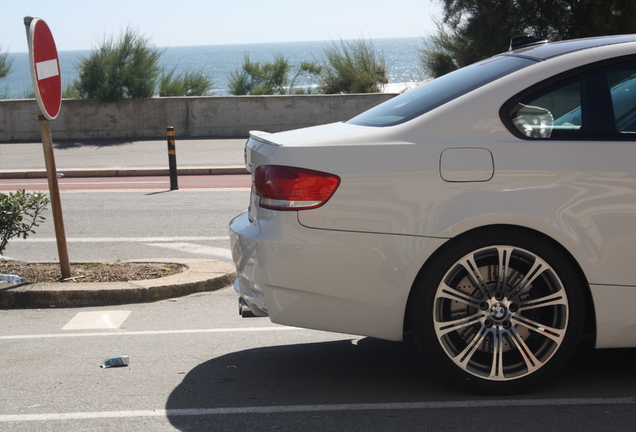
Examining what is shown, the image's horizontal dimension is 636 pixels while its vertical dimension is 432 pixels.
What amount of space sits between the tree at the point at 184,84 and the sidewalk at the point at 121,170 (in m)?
3.90

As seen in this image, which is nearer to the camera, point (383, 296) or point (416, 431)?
point (416, 431)

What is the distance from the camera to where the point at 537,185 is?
3838 millimetres

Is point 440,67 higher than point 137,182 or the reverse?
higher

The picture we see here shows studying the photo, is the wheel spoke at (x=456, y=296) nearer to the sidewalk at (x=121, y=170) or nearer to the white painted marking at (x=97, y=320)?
the white painted marking at (x=97, y=320)

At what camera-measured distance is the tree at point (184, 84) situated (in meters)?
25.1

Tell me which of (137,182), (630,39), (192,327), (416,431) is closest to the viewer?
(416,431)

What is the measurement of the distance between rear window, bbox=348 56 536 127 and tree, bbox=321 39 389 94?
66.8 ft

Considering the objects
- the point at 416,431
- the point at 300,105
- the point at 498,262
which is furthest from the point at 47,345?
the point at 300,105

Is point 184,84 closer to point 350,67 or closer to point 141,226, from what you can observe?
point 350,67

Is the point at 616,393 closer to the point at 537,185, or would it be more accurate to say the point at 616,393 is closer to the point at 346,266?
the point at 537,185

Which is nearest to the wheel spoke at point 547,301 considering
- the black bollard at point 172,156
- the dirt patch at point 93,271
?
the dirt patch at point 93,271

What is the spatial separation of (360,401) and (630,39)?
2415 millimetres

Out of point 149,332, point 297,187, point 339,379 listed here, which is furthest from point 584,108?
point 149,332

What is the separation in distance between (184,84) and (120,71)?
139 inches
